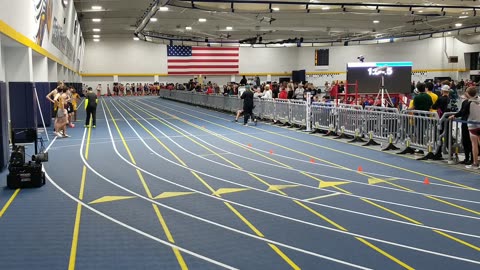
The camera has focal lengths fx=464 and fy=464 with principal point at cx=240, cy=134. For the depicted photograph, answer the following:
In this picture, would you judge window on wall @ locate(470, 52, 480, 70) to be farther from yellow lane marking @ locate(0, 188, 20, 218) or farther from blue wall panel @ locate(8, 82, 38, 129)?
yellow lane marking @ locate(0, 188, 20, 218)

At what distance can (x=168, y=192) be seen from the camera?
7590mm

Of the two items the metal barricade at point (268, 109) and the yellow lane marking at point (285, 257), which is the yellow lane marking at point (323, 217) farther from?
the metal barricade at point (268, 109)

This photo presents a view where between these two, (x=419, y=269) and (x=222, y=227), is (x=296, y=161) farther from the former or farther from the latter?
(x=419, y=269)

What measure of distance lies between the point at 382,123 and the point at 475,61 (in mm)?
40409

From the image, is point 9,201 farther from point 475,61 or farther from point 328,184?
point 475,61

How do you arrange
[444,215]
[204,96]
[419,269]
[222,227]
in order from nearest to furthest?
[419,269] < [222,227] < [444,215] < [204,96]

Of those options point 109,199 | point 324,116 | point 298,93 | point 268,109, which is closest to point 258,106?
point 268,109

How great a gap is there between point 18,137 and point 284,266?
27.2 feet

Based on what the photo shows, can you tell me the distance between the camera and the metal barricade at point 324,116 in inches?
586

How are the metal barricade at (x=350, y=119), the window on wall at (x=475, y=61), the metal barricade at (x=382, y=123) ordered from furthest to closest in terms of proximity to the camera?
the window on wall at (x=475, y=61) < the metal barricade at (x=350, y=119) < the metal barricade at (x=382, y=123)

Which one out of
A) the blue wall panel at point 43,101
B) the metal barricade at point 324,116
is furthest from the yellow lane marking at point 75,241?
the blue wall panel at point 43,101

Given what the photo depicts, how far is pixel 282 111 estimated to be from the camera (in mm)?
18500

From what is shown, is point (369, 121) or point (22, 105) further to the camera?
point (22, 105)

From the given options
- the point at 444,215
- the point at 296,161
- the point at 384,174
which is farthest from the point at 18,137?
the point at 444,215
